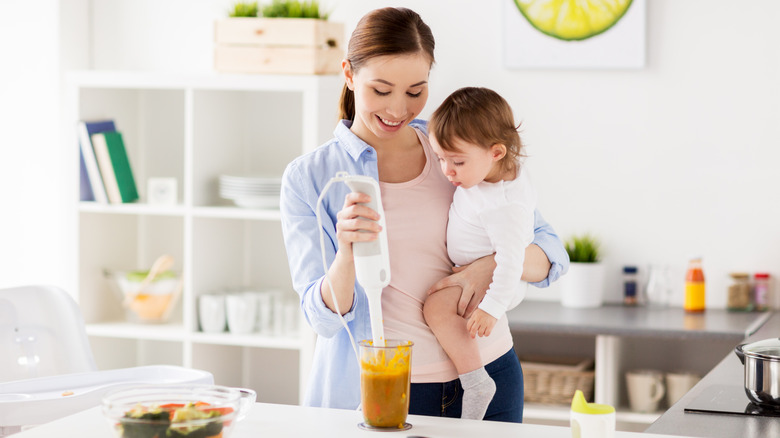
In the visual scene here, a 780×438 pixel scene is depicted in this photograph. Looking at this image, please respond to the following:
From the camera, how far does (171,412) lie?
1.33m

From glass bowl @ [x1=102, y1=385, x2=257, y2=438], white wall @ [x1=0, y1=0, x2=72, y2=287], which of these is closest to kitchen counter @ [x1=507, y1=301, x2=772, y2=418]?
glass bowl @ [x1=102, y1=385, x2=257, y2=438]

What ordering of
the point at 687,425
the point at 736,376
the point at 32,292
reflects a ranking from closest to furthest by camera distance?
the point at 687,425
the point at 736,376
the point at 32,292

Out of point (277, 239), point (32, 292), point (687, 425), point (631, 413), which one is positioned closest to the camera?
point (687, 425)

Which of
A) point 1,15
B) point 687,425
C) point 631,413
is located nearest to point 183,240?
point 1,15

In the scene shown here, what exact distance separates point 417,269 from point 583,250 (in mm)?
1696

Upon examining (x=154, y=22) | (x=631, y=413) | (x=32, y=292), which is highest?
(x=154, y=22)

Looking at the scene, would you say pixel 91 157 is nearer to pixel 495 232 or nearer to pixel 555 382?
pixel 555 382

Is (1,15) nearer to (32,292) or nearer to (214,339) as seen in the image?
(214,339)

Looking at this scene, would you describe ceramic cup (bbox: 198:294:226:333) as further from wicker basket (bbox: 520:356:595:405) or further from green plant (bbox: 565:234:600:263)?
green plant (bbox: 565:234:600:263)

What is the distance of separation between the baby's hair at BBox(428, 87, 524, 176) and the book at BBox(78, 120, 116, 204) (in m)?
2.05

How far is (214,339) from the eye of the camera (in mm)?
3479

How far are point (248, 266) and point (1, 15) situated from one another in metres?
1.37

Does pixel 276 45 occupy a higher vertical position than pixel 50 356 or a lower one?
higher

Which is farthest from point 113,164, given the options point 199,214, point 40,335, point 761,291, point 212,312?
point 761,291
